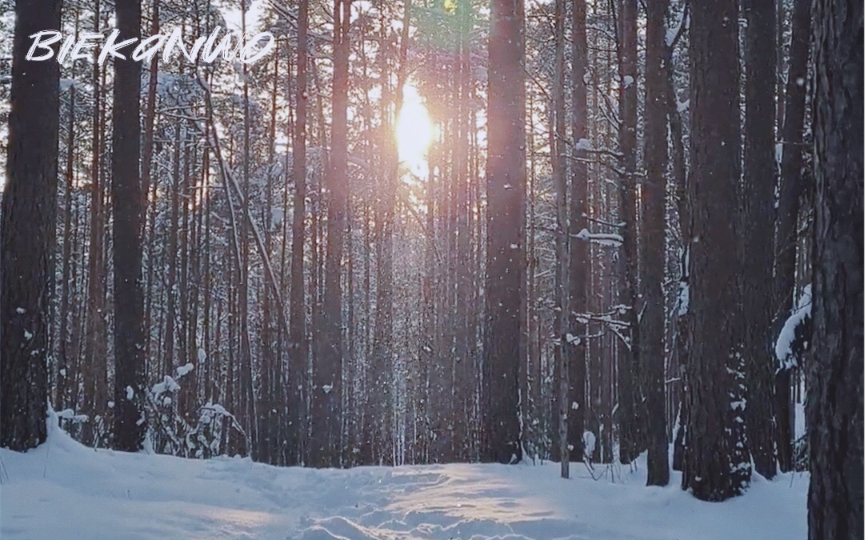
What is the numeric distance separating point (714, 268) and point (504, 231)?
3.19 m

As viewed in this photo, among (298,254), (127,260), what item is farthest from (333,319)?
(127,260)

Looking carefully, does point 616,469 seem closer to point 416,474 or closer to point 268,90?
point 416,474

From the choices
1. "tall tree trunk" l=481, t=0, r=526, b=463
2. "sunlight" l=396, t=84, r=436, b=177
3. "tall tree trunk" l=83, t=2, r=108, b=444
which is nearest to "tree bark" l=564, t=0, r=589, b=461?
"tall tree trunk" l=481, t=0, r=526, b=463

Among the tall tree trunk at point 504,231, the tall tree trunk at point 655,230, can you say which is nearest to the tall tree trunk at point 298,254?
the tall tree trunk at point 504,231

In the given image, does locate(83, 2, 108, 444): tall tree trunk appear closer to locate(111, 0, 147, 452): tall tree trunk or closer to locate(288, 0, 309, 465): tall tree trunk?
locate(288, 0, 309, 465): tall tree trunk

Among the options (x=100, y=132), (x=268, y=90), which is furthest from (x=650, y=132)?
(x=268, y=90)

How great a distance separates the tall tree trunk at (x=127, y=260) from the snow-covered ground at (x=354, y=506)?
6.31ft

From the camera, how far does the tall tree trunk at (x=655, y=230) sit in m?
7.61

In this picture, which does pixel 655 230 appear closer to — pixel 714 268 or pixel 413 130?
pixel 714 268

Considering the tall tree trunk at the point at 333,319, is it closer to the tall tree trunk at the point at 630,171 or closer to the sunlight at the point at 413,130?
the tall tree trunk at the point at 630,171

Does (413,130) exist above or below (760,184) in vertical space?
above

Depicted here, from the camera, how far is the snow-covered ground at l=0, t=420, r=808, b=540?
4.84 m

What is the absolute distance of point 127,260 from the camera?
9.55 meters

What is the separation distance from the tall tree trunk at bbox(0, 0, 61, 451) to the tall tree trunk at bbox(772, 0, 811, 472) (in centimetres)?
781
